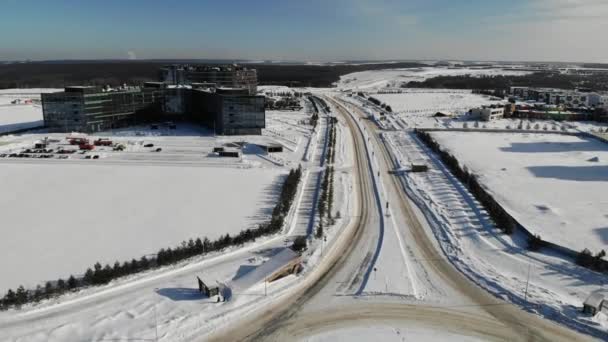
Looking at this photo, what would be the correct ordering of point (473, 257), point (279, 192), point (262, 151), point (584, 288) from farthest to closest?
point (262, 151) → point (279, 192) → point (473, 257) → point (584, 288)

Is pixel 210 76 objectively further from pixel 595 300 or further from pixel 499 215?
pixel 595 300

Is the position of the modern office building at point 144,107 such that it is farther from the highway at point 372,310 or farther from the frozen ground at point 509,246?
the highway at point 372,310

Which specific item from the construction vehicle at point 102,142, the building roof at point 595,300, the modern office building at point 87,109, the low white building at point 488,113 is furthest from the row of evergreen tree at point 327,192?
the low white building at point 488,113

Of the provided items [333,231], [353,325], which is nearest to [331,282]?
[353,325]

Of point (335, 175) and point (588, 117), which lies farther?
point (588, 117)

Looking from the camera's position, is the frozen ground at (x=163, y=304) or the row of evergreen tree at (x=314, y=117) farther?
the row of evergreen tree at (x=314, y=117)

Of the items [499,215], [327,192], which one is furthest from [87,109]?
[499,215]

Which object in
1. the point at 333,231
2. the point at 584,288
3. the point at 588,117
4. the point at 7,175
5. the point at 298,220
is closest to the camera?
the point at 584,288

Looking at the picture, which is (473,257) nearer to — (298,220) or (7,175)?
(298,220)
